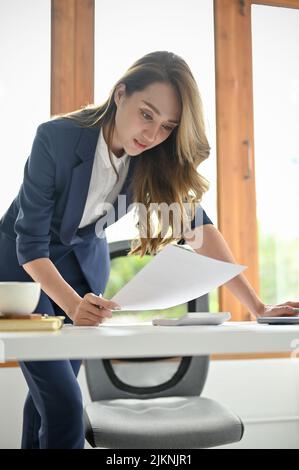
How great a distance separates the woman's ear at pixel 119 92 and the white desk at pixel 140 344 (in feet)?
2.68

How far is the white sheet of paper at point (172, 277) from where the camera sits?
0.85 meters

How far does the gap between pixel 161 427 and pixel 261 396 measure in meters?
1.10

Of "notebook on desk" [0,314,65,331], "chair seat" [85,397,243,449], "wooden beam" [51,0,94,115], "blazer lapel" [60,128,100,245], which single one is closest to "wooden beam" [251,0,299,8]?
"wooden beam" [51,0,94,115]

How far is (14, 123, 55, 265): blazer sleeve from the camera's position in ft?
3.74

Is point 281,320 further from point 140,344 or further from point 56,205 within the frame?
point 56,205

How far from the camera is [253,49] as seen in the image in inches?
107

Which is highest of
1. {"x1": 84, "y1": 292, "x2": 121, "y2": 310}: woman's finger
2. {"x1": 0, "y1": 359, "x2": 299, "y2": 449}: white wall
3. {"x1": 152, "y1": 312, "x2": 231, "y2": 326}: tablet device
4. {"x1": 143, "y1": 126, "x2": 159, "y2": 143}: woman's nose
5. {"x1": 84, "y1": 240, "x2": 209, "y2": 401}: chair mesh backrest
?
{"x1": 143, "y1": 126, "x2": 159, "y2": 143}: woman's nose

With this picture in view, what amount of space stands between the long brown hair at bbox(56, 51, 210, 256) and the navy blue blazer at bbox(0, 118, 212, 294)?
0.04 m

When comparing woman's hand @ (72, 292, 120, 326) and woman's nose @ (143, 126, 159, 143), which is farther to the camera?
woman's nose @ (143, 126, 159, 143)

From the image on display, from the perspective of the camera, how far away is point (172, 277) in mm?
882

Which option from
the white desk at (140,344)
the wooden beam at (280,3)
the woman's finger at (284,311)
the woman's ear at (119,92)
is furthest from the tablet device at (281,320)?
the wooden beam at (280,3)

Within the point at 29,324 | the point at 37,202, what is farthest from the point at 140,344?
the point at 37,202

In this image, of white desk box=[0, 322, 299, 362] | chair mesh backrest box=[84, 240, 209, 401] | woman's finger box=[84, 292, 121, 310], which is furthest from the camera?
chair mesh backrest box=[84, 240, 209, 401]

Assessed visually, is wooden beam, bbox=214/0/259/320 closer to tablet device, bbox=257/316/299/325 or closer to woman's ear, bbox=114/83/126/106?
woman's ear, bbox=114/83/126/106
